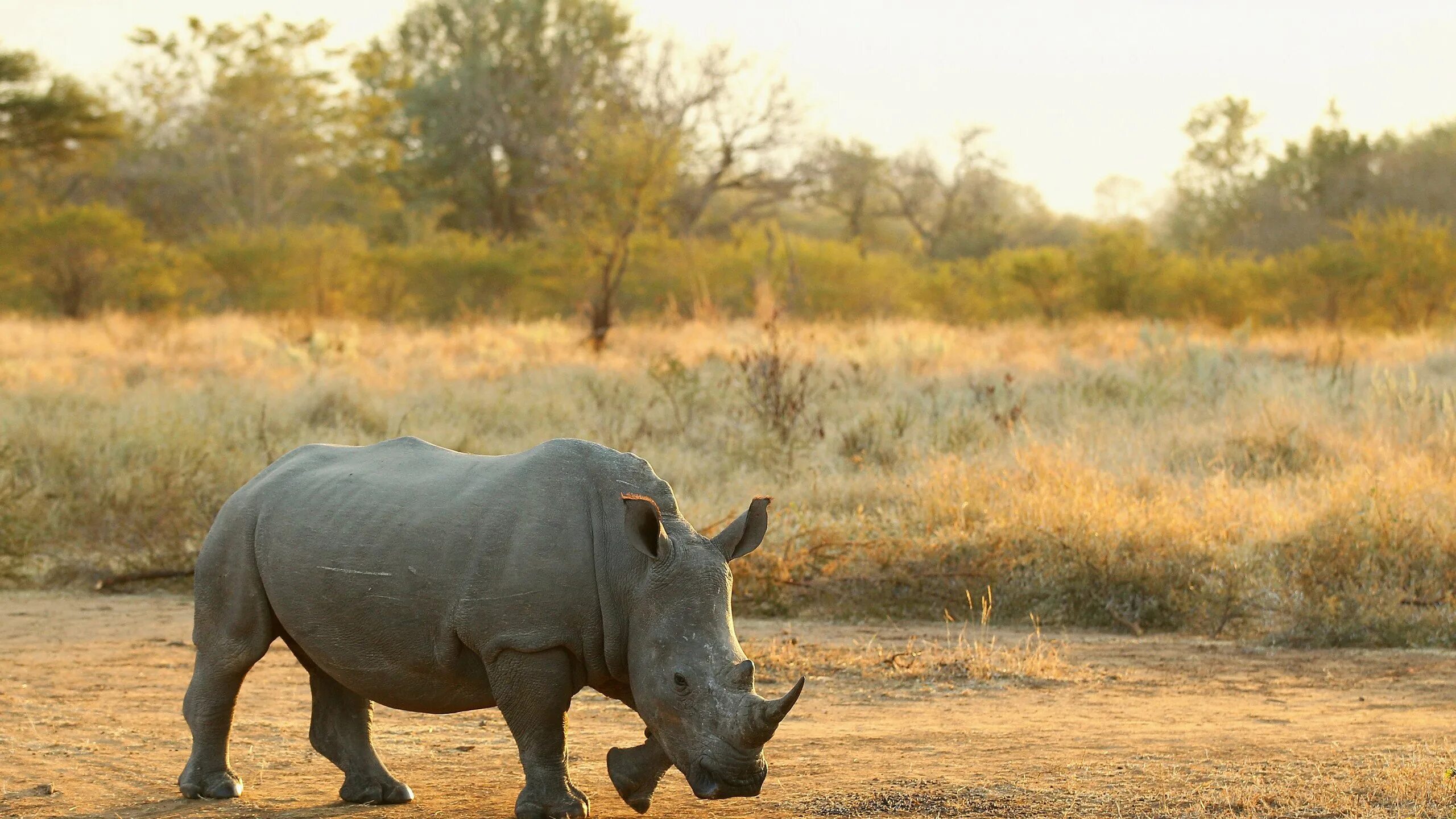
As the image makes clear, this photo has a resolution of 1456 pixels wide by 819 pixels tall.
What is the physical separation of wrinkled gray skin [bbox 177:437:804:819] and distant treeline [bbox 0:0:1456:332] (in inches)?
698

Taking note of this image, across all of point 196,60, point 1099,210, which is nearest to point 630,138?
point 196,60

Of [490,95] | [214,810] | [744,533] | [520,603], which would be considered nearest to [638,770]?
[520,603]

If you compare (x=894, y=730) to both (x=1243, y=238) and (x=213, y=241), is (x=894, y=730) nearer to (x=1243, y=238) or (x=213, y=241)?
(x=213, y=241)

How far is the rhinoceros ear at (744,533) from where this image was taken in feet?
14.2

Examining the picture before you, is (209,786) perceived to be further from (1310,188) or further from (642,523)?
(1310,188)

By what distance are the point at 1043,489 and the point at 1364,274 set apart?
19.5 m

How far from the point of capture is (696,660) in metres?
4.07

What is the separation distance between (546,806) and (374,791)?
0.82m

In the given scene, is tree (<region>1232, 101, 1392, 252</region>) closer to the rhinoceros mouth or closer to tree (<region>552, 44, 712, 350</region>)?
tree (<region>552, 44, 712, 350</region>)

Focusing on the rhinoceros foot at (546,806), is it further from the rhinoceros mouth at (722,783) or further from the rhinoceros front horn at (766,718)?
the rhinoceros front horn at (766,718)

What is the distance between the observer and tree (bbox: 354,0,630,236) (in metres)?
44.1

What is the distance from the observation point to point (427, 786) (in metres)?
5.16

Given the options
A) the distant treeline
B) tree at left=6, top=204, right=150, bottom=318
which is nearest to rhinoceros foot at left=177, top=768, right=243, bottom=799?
the distant treeline

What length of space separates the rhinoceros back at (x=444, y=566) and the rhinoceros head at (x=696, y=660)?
0.18 metres
